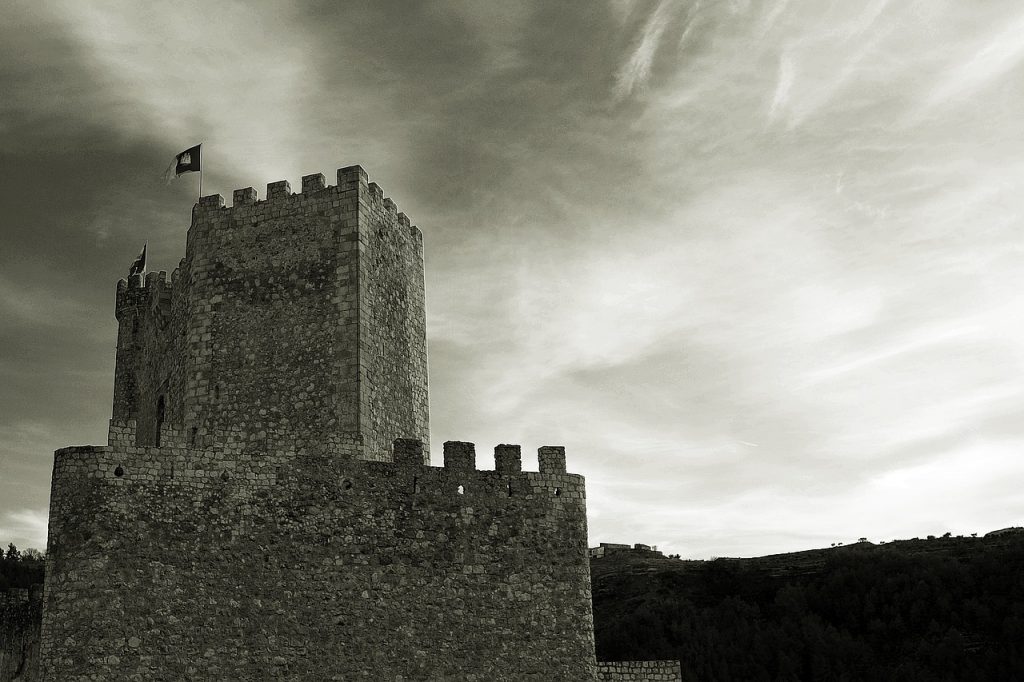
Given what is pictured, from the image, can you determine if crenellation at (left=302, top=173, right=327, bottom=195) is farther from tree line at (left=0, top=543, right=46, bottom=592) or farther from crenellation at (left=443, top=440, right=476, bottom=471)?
tree line at (left=0, top=543, right=46, bottom=592)

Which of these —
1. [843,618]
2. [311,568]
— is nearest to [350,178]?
[311,568]

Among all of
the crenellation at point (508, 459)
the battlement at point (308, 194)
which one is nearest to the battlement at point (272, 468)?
the crenellation at point (508, 459)

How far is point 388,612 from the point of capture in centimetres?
1488

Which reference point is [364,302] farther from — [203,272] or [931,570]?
[931,570]

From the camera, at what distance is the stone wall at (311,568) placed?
44.4ft

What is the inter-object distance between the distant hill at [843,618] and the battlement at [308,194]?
74.4 ft

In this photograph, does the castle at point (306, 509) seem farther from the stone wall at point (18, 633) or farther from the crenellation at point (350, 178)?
the stone wall at point (18, 633)

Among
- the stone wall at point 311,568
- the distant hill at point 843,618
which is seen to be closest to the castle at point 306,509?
the stone wall at point 311,568

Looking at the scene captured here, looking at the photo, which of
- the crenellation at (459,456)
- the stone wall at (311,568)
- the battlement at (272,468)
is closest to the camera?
the stone wall at (311,568)

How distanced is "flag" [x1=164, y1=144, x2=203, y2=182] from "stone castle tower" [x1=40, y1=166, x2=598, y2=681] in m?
1.56

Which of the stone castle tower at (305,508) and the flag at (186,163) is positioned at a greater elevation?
the flag at (186,163)

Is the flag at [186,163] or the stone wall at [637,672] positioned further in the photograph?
the flag at [186,163]

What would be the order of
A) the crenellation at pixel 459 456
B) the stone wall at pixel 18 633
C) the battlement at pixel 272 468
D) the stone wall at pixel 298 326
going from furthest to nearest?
the stone wall at pixel 18 633 → the stone wall at pixel 298 326 → the crenellation at pixel 459 456 → the battlement at pixel 272 468

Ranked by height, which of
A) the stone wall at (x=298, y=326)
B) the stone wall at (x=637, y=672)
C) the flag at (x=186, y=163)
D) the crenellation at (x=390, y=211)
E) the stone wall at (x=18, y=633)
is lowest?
the stone wall at (x=637, y=672)
